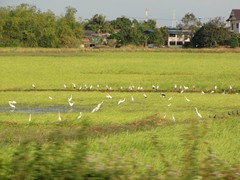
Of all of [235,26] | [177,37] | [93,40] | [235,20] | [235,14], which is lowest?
[93,40]

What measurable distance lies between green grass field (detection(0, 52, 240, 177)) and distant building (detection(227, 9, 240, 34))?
52962 millimetres

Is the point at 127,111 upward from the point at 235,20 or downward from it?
downward

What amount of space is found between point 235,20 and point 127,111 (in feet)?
258

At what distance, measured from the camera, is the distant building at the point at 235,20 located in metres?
94.8

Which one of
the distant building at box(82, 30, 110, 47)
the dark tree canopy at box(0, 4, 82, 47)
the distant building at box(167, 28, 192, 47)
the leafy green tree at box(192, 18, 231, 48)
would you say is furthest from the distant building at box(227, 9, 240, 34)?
the dark tree canopy at box(0, 4, 82, 47)

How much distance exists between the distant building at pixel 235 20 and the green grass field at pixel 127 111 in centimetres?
5296

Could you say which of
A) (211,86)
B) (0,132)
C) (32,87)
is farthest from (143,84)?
(0,132)

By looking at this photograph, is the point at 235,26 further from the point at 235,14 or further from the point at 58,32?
the point at 58,32

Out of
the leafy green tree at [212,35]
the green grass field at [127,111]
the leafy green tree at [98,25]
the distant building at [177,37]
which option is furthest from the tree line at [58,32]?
the green grass field at [127,111]

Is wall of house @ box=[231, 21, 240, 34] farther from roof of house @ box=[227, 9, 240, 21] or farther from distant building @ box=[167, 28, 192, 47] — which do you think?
distant building @ box=[167, 28, 192, 47]

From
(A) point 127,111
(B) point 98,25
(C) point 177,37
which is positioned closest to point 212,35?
(C) point 177,37

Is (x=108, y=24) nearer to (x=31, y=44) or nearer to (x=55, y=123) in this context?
(x=31, y=44)

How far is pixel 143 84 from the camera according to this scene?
3033 centimetres

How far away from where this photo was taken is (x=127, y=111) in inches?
777
